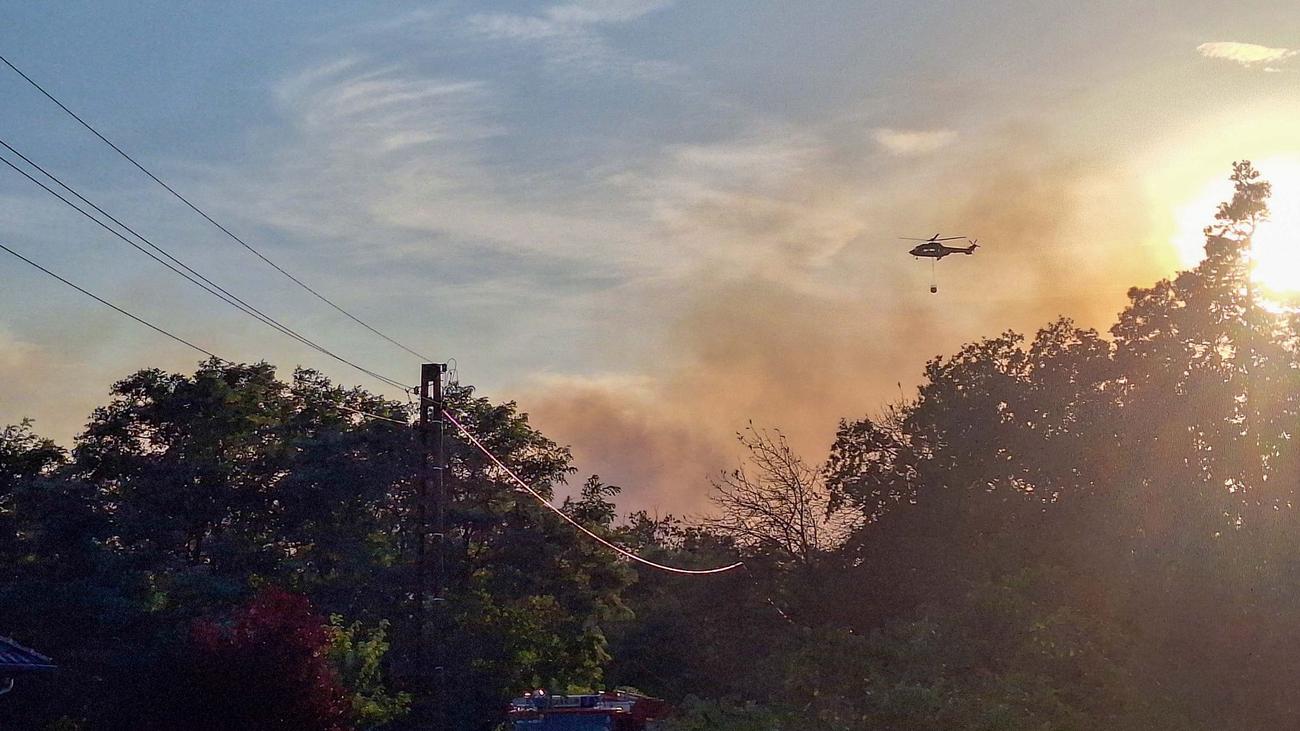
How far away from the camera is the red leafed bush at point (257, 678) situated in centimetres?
2814

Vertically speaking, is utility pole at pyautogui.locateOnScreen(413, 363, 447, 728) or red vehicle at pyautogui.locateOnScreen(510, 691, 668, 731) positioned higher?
utility pole at pyautogui.locateOnScreen(413, 363, 447, 728)

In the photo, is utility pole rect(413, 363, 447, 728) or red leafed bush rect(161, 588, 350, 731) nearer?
red leafed bush rect(161, 588, 350, 731)

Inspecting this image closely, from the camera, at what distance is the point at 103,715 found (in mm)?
43906

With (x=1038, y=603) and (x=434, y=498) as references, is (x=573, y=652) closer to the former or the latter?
(x=434, y=498)

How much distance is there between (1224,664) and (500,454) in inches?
1256

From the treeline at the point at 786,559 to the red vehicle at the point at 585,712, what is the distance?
178cm

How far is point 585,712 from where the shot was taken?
2218 inches

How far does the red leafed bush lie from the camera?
92.3ft

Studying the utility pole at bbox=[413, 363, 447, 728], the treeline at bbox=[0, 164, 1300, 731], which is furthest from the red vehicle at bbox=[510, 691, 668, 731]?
the utility pole at bbox=[413, 363, 447, 728]

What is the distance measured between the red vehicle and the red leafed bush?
2292 centimetres

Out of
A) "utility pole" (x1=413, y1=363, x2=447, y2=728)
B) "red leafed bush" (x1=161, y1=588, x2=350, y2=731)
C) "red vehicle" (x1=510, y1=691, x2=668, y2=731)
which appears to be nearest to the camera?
"red leafed bush" (x1=161, y1=588, x2=350, y2=731)

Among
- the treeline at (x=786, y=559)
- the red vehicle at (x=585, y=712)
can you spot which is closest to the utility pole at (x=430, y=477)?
the treeline at (x=786, y=559)

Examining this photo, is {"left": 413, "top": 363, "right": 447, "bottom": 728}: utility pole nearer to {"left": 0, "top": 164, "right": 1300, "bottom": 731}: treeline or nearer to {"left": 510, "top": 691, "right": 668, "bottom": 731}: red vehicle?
{"left": 0, "top": 164, "right": 1300, "bottom": 731}: treeline

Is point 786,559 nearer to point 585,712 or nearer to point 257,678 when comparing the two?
point 585,712
